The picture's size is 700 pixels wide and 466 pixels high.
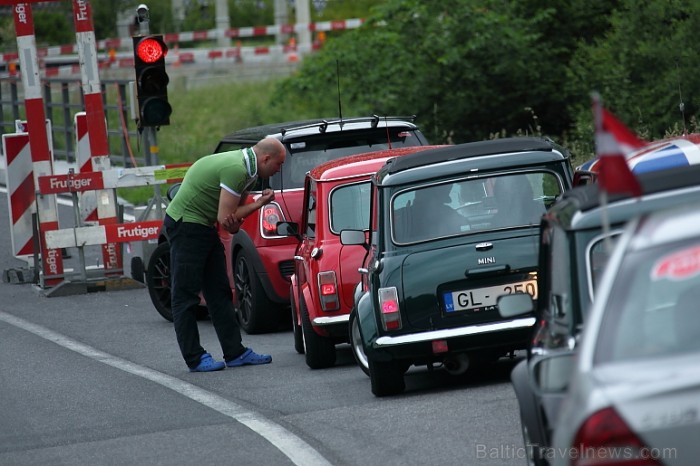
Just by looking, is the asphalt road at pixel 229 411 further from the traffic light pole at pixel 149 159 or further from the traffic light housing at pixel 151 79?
the traffic light housing at pixel 151 79

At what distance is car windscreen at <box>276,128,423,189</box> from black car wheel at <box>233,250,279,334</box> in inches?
30.6

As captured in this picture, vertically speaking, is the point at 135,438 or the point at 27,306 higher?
the point at 135,438

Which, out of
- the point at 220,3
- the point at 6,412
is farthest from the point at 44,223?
the point at 220,3

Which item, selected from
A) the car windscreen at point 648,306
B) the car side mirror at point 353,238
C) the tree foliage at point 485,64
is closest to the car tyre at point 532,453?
the car windscreen at point 648,306

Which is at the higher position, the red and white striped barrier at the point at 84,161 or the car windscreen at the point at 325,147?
the car windscreen at the point at 325,147

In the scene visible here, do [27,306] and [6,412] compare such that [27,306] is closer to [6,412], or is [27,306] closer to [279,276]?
[279,276]

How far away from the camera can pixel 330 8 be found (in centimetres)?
6412

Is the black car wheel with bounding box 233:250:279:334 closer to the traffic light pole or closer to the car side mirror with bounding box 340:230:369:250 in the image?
the car side mirror with bounding box 340:230:369:250

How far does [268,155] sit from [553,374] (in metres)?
6.28

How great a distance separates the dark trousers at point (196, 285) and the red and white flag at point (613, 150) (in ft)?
23.9

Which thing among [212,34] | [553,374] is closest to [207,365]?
[553,374]

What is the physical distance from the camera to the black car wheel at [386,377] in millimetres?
10031

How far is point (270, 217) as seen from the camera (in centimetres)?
1372

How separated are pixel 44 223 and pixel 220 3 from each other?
144ft
